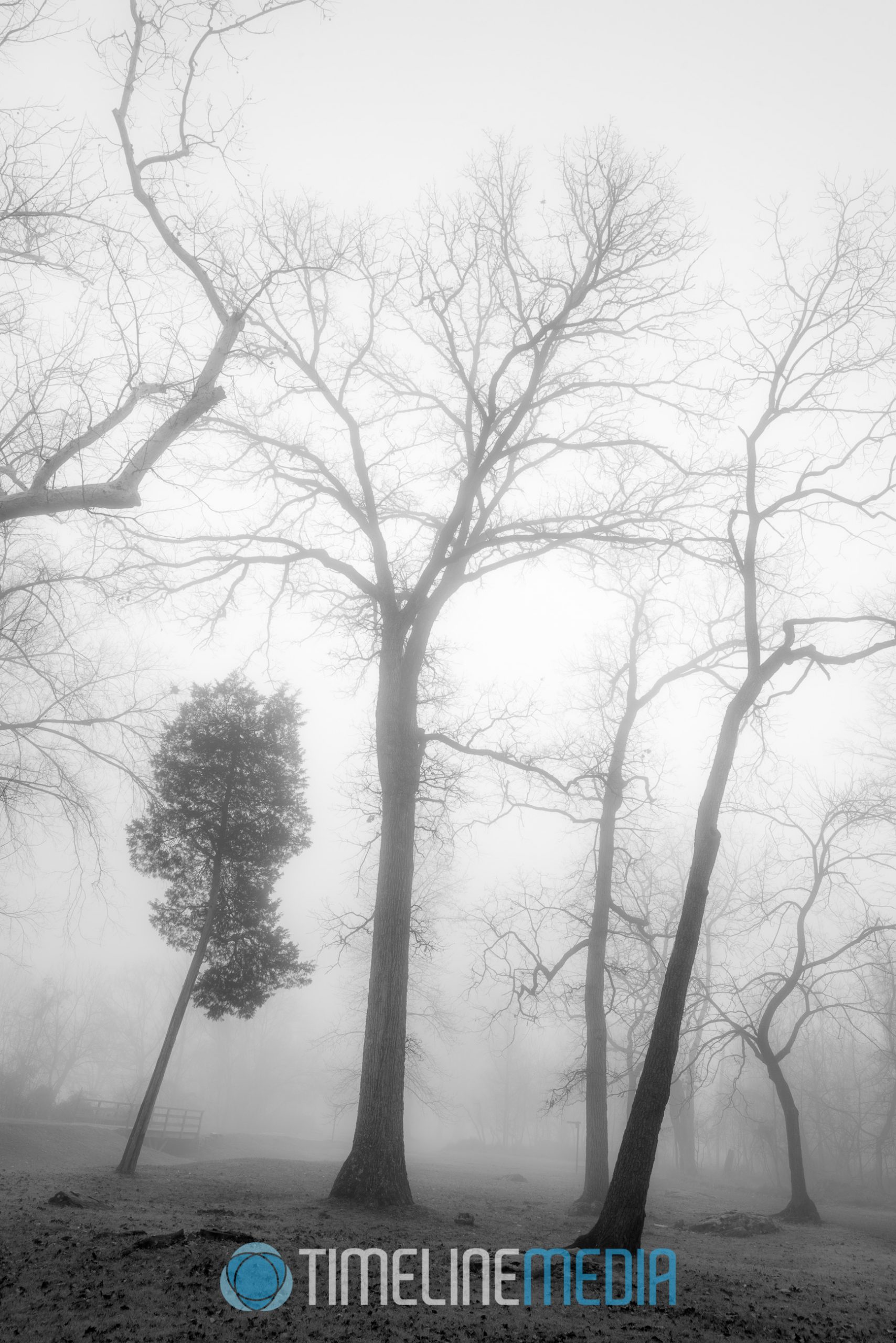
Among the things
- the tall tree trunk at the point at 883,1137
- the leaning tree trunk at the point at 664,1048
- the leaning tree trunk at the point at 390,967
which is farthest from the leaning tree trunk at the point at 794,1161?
the tall tree trunk at the point at 883,1137

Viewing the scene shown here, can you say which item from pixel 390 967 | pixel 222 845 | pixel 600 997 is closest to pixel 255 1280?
pixel 390 967

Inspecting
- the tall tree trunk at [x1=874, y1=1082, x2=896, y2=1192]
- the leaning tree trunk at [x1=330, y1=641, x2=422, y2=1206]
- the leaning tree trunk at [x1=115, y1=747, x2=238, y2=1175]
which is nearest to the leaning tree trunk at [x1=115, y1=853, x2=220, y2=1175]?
the leaning tree trunk at [x1=115, y1=747, x2=238, y2=1175]

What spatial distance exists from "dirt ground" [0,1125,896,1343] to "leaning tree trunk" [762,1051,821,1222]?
4.89 meters

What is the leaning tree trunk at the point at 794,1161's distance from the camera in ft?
52.5

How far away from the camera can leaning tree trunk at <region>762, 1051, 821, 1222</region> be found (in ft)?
52.5

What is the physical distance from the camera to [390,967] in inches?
399

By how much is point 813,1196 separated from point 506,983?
21.4 m

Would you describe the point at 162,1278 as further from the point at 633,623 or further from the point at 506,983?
the point at 633,623

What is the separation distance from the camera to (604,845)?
1619 cm

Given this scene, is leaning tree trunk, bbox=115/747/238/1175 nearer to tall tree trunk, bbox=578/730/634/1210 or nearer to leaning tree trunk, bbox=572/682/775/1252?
tall tree trunk, bbox=578/730/634/1210

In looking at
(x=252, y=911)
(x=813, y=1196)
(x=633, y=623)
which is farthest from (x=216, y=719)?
(x=813, y=1196)

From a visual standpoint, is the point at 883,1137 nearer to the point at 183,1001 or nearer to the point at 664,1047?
the point at 183,1001

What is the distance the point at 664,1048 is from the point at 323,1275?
390 centimetres

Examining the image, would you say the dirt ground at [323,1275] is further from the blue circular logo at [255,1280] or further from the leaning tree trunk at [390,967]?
the leaning tree trunk at [390,967]
